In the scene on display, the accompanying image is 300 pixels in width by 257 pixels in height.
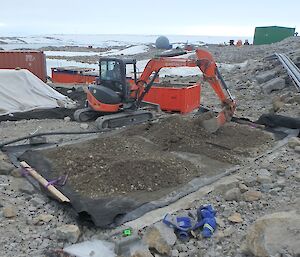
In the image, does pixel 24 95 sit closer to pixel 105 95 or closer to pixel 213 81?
pixel 105 95

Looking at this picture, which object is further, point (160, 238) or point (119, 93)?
point (119, 93)

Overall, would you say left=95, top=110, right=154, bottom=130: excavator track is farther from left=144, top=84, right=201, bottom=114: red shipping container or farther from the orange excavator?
left=144, top=84, right=201, bottom=114: red shipping container

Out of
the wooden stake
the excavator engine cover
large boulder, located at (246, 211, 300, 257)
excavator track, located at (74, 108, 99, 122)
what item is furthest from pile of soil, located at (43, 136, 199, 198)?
excavator track, located at (74, 108, 99, 122)

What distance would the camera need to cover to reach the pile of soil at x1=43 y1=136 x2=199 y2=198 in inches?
235

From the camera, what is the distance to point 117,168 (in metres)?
6.32

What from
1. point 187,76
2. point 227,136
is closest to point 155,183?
point 227,136

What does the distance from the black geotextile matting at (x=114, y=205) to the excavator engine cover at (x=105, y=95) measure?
423 centimetres

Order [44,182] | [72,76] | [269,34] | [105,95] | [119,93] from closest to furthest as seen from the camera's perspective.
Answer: [44,182] → [105,95] → [119,93] → [72,76] → [269,34]

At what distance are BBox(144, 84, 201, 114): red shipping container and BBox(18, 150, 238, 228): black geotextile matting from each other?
538 cm

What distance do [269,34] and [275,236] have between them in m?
39.0

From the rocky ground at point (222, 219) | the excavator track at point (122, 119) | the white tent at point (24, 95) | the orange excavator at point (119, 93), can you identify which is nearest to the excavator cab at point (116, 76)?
the orange excavator at point (119, 93)

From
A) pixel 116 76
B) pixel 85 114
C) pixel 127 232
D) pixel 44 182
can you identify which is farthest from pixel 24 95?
pixel 127 232

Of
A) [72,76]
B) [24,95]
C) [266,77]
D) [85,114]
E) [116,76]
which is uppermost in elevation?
[116,76]

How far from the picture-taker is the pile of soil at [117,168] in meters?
5.96
